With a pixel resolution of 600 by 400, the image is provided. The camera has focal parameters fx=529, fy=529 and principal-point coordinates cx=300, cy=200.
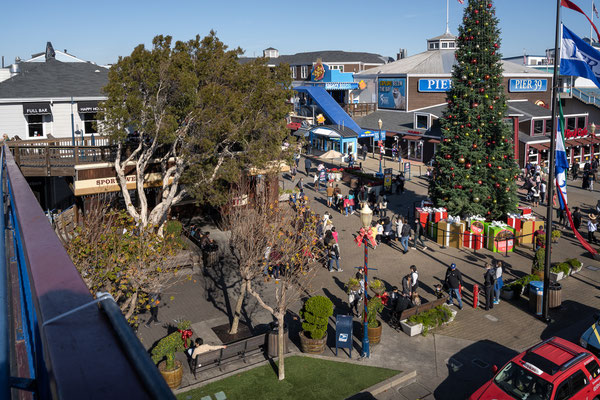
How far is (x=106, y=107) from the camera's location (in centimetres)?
2058

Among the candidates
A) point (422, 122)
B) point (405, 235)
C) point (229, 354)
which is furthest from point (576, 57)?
point (422, 122)

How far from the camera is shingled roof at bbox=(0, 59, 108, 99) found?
3096 cm

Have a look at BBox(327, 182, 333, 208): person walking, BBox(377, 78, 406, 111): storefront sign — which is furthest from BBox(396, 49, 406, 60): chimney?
BBox(327, 182, 333, 208): person walking

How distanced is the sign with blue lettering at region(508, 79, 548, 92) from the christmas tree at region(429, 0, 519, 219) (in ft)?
90.4

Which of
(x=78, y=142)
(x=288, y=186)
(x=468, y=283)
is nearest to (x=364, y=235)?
(x=468, y=283)

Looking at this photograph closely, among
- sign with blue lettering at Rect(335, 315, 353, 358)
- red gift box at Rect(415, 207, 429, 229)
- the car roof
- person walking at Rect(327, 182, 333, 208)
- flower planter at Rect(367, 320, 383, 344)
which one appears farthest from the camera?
person walking at Rect(327, 182, 333, 208)

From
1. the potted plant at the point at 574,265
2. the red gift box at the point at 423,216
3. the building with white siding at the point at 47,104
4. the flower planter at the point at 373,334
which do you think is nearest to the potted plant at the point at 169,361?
the flower planter at the point at 373,334

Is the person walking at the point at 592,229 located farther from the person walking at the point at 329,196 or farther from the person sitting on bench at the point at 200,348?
the person sitting on bench at the point at 200,348

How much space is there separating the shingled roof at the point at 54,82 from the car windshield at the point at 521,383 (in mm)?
25668

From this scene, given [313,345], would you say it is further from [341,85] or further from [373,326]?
[341,85]

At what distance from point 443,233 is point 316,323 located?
13.6 metres

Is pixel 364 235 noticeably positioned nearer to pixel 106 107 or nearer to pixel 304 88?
pixel 106 107

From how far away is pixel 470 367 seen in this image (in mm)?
15461

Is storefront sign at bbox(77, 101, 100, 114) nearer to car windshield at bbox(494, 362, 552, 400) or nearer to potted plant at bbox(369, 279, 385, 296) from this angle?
potted plant at bbox(369, 279, 385, 296)
